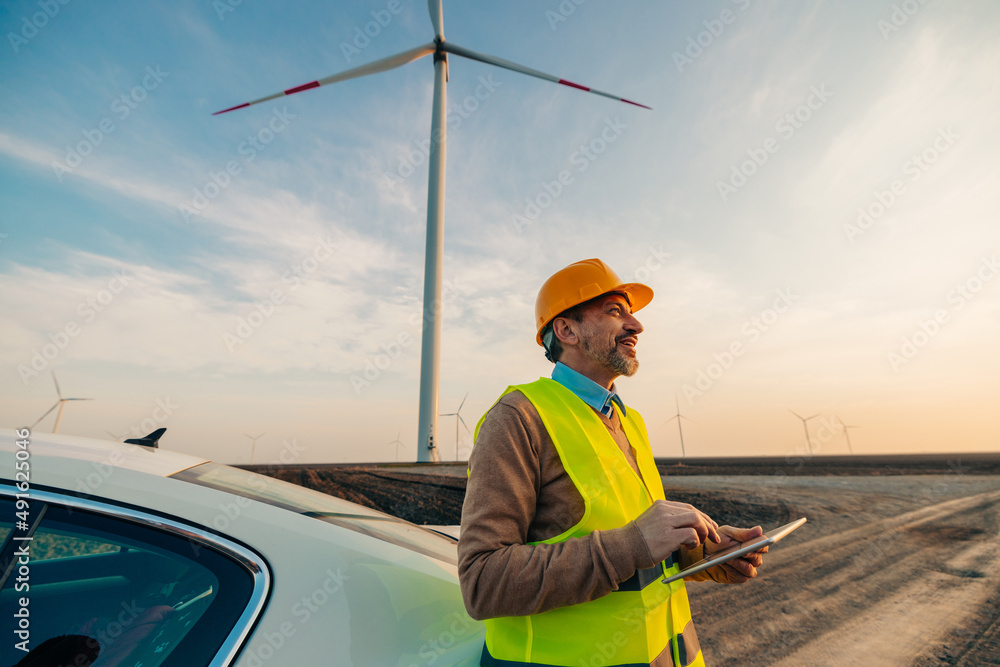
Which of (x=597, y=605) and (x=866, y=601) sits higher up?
(x=597, y=605)

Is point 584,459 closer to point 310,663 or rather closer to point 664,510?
point 664,510

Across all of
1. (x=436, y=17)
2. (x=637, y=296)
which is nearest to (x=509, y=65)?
(x=436, y=17)

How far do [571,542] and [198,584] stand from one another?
3.13 ft

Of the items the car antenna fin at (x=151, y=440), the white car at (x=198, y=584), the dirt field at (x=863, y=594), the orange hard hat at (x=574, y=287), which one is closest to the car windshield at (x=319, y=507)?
the white car at (x=198, y=584)

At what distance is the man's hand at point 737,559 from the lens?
163cm

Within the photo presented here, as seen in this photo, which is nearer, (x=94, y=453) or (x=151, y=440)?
(x=94, y=453)

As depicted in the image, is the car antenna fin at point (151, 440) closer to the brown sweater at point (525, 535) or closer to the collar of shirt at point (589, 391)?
the brown sweater at point (525, 535)

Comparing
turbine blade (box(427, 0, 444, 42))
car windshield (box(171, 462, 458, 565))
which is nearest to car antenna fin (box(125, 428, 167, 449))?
car windshield (box(171, 462, 458, 565))

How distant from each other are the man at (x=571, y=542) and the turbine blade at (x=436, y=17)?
2532cm

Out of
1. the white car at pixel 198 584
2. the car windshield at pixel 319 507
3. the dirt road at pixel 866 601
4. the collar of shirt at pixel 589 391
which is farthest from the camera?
the dirt road at pixel 866 601

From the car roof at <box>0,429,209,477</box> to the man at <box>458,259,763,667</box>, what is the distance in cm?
93

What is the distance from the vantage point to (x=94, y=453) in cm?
154

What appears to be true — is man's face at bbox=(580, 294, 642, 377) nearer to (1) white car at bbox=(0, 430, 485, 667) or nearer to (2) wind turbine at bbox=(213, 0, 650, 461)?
(1) white car at bbox=(0, 430, 485, 667)

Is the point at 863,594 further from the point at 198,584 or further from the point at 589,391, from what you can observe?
the point at 198,584
